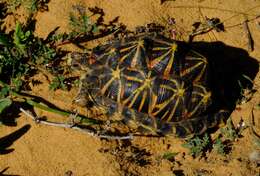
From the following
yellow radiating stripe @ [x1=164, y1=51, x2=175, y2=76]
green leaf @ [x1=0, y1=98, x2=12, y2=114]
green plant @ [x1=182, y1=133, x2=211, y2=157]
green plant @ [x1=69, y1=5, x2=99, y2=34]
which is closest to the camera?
yellow radiating stripe @ [x1=164, y1=51, x2=175, y2=76]

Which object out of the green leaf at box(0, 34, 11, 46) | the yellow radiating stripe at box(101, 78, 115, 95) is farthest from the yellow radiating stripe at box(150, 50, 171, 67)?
the green leaf at box(0, 34, 11, 46)

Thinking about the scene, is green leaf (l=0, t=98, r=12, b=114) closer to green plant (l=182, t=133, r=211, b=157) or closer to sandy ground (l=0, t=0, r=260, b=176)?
sandy ground (l=0, t=0, r=260, b=176)

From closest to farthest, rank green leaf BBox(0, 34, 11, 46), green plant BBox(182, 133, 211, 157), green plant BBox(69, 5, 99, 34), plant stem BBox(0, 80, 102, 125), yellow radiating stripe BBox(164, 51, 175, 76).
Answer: yellow radiating stripe BBox(164, 51, 175, 76) → plant stem BBox(0, 80, 102, 125) → green leaf BBox(0, 34, 11, 46) → green plant BBox(182, 133, 211, 157) → green plant BBox(69, 5, 99, 34)

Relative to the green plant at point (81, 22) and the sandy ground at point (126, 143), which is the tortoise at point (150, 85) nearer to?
the sandy ground at point (126, 143)

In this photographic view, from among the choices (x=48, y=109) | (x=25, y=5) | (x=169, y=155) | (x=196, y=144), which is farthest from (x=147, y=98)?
(x=25, y=5)

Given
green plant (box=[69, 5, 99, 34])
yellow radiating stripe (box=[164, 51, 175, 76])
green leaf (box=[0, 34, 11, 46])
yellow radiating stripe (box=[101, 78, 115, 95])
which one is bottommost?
Result: yellow radiating stripe (box=[101, 78, 115, 95])

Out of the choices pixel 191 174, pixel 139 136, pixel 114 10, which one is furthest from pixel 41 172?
pixel 114 10

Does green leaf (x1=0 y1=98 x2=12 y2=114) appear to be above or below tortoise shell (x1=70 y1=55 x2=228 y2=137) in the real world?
below
